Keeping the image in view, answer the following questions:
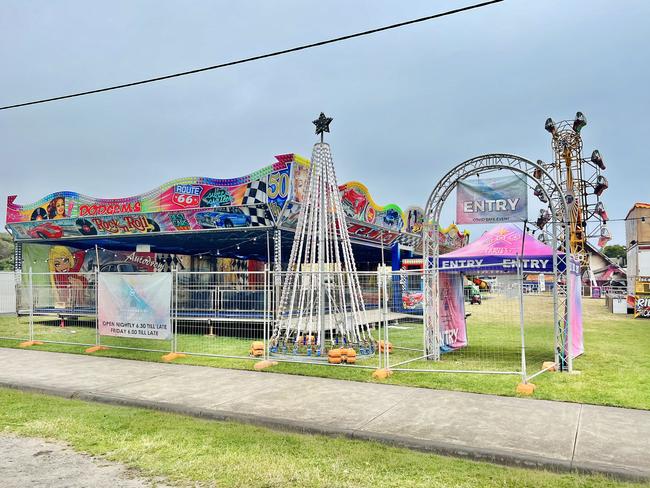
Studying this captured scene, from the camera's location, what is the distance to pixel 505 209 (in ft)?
36.4

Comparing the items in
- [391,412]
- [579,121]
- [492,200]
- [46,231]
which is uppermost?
[579,121]

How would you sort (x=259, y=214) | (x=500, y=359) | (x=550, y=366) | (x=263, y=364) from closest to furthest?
(x=550, y=366) < (x=263, y=364) < (x=500, y=359) < (x=259, y=214)

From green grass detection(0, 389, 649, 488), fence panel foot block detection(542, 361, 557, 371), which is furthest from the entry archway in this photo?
green grass detection(0, 389, 649, 488)

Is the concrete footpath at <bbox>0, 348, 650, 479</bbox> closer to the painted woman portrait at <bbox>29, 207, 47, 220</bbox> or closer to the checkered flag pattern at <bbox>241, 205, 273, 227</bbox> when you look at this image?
the checkered flag pattern at <bbox>241, 205, 273, 227</bbox>

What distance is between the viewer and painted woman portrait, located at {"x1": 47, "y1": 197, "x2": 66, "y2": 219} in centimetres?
2239

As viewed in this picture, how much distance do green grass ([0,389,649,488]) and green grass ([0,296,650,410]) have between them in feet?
11.0

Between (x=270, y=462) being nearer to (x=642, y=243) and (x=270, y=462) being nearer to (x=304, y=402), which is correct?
(x=304, y=402)

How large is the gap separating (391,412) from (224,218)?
39.5 ft

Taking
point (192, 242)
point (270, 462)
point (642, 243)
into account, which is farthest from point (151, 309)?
point (642, 243)

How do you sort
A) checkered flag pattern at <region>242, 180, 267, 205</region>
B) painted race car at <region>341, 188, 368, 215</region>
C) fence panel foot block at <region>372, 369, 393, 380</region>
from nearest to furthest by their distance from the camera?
fence panel foot block at <region>372, 369, 393, 380</region> < checkered flag pattern at <region>242, 180, 267, 205</region> < painted race car at <region>341, 188, 368, 215</region>

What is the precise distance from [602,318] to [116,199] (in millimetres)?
22948

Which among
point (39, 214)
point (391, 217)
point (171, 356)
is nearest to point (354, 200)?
point (391, 217)

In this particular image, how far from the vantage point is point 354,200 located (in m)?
21.5

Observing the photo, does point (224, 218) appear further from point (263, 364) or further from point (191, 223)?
point (263, 364)
